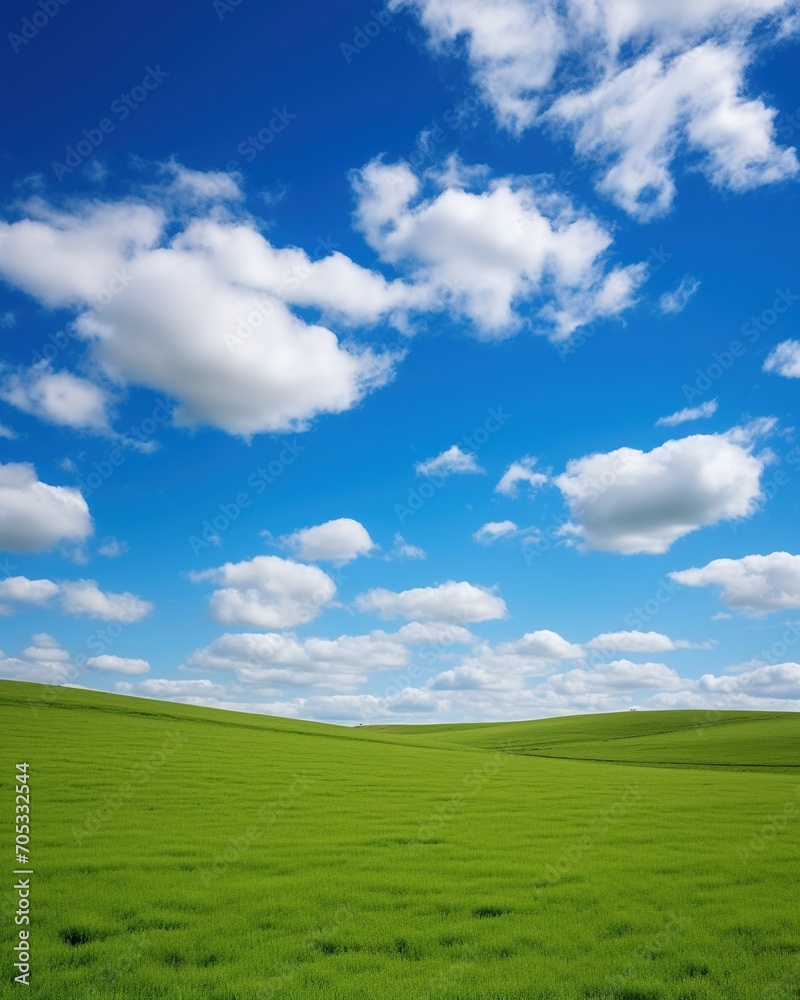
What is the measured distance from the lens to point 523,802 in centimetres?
2055

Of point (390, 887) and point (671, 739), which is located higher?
point (390, 887)

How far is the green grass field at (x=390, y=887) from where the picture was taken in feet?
24.3

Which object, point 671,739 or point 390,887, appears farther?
point 671,739

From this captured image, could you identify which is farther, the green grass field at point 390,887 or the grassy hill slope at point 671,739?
the grassy hill slope at point 671,739

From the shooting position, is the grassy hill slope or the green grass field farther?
the grassy hill slope

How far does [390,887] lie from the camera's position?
35.0 feet

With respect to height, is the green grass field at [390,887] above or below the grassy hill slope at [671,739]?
above


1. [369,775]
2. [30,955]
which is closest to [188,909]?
[30,955]

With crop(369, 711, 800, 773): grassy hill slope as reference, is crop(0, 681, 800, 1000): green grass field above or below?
above

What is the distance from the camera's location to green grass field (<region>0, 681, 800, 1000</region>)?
742 centimetres

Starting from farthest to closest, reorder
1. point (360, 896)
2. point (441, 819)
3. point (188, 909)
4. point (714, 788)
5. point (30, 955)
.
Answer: point (714, 788)
point (441, 819)
point (360, 896)
point (188, 909)
point (30, 955)

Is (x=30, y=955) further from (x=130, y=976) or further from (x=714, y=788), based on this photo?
(x=714, y=788)

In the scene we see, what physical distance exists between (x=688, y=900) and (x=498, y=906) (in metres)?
3.25

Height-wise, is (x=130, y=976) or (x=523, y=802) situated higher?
(x=130, y=976)
